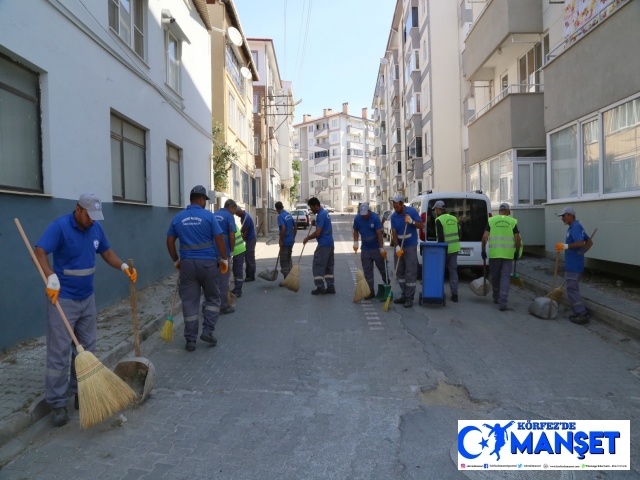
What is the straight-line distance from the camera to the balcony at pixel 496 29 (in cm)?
1417

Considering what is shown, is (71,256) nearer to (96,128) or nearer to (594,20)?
(96,128)

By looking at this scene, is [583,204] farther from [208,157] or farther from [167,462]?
[208,157]

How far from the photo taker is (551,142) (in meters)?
12.6

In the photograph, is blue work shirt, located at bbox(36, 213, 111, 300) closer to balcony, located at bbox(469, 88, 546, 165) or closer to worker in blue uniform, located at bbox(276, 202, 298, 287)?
worker in blue uniform, located at bbox(276, 202, 298, 287)

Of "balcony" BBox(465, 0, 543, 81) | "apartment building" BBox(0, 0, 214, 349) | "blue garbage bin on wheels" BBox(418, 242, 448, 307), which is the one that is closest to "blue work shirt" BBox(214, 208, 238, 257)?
"apartment building" BBox(0, 0, 214, 349)

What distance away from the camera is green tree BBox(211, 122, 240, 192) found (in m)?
20.8

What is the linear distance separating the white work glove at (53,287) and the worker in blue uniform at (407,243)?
19.7ft

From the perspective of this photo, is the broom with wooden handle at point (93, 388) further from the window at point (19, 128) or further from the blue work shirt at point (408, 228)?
the blue work shirt at point (408, 228)

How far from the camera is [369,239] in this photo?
971 cm

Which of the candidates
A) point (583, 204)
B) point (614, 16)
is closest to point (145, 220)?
point (583, 204)

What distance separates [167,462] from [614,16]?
1003cm

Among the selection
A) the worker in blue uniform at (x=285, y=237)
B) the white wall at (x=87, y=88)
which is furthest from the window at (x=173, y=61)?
the worker in blue uniform at (x=285, y=237)

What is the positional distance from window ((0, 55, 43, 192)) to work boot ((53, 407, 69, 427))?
3.06 metres

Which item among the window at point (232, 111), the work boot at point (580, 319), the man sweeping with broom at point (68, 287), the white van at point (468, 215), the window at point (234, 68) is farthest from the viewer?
the window at point (232, 111)
